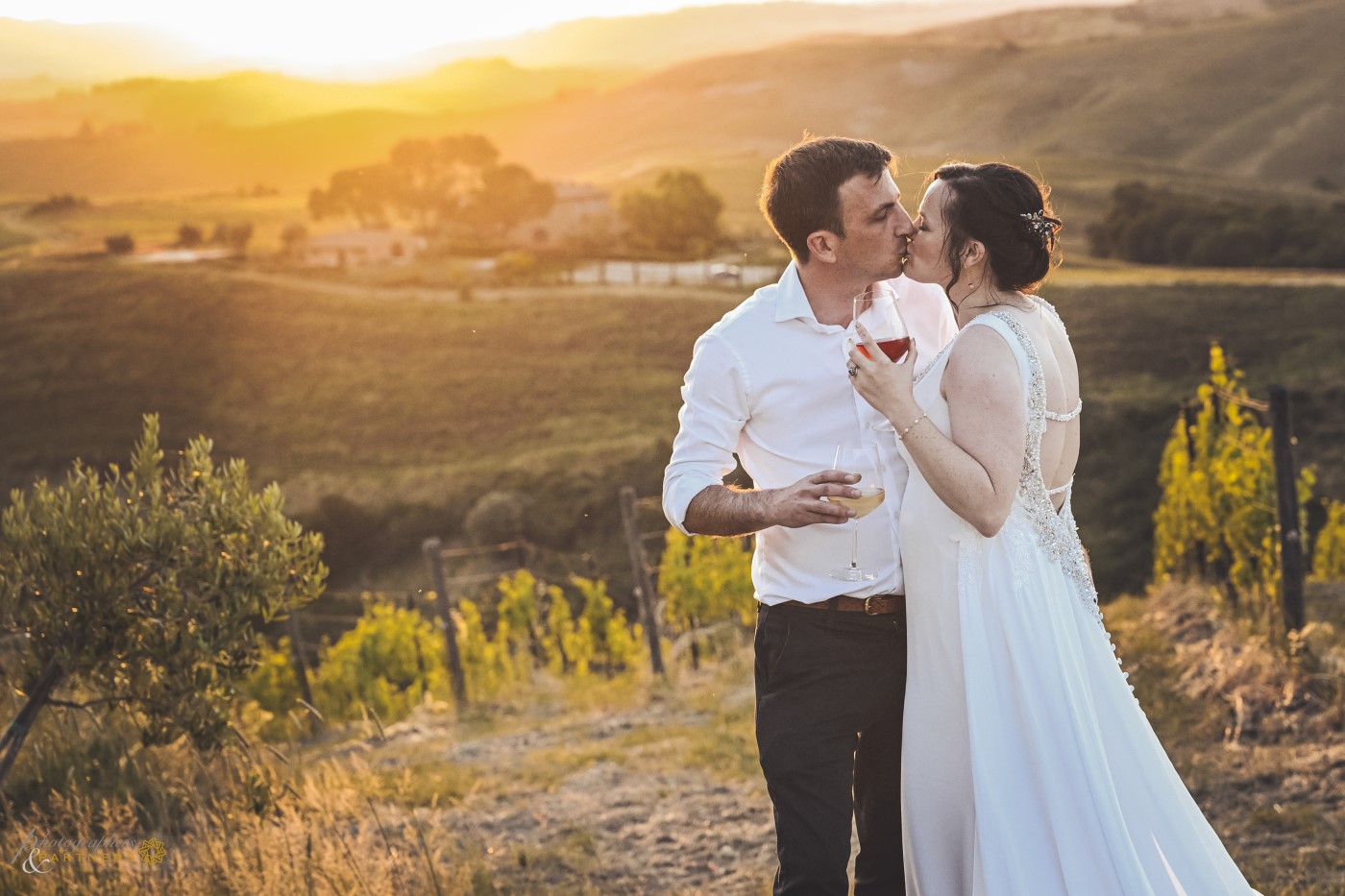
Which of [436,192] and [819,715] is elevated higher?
[436,192]

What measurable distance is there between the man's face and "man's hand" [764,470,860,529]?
52cm

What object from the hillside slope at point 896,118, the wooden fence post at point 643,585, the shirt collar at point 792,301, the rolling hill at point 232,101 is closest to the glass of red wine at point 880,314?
the shirt collar at point 792,301

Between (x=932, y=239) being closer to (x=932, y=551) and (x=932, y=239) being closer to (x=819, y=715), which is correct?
(x=932, y=551)

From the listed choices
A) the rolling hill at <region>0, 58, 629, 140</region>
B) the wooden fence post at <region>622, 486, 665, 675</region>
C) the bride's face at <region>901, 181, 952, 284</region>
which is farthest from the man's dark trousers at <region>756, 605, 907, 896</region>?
the rolling hill at <region>0, 58, 629, 140</region>

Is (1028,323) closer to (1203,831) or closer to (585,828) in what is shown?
(1203,831)

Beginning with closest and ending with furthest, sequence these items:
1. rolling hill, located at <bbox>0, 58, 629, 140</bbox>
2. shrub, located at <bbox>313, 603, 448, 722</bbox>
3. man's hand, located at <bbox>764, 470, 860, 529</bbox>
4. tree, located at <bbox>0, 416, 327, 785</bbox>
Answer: man's hand, located at <bbox>764, 470, 860, 529</bbox> → tree, located at <bbox>0, 416, 327, 785</bbox> → shrub, located at <bbox>313, 603, 448, 722</bbox> → rolling hill, located at <bbox>0, 58, 629, 140</bbox>

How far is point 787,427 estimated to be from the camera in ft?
7.32

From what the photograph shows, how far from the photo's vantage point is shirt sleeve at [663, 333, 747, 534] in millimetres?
2209

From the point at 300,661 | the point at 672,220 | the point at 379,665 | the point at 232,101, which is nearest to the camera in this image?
the point at 300,661

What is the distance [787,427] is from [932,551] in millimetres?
370

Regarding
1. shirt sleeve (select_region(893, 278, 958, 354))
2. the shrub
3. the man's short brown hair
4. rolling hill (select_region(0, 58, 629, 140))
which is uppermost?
rolling hill (select_region(0, 58, 629, 140))

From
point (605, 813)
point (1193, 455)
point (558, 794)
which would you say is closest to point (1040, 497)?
point (605, 813)

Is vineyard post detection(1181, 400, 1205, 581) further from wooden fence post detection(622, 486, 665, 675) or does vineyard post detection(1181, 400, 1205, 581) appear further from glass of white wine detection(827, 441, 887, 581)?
glass of white wine detection(827, 441, 887, 581)

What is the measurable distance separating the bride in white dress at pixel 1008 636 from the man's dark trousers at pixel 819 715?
0.09 metres
